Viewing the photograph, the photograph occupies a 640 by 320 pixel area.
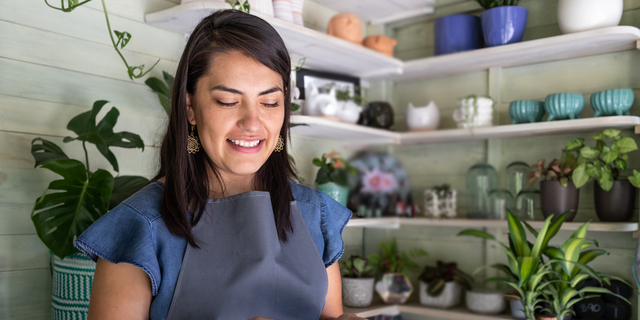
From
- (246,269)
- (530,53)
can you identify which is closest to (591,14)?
(530,53)

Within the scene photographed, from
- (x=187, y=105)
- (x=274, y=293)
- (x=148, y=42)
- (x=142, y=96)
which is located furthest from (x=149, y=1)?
(x=274, y=293)

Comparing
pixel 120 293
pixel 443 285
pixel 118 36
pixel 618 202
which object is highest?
pixel 118 36

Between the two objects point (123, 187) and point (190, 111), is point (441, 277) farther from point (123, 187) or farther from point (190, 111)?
point (190, 111)

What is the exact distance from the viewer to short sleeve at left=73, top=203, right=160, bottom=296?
35.0 inches

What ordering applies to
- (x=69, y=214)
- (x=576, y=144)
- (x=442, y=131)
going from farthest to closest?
(x=442, y=131) < (x=576, y=144) < (x=69, y=214)

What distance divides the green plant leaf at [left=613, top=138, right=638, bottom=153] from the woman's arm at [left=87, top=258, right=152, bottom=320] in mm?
1577

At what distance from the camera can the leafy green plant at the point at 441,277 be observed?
2.18 meters

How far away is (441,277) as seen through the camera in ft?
7.26

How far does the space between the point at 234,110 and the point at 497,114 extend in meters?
1.54

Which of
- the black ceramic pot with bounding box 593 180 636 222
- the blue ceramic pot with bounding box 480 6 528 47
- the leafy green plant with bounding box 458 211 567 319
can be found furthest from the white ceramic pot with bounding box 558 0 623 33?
the leafy green plant with bounding box 458 211 567 319

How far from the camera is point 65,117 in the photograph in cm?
155

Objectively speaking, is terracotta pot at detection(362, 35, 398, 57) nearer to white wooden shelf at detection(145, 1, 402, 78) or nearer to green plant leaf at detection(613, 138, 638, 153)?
white wooden shelf at detection(145, 1, 402, 78)

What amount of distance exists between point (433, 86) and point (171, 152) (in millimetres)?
1712

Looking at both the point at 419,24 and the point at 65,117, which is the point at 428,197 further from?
the point at 65,117
